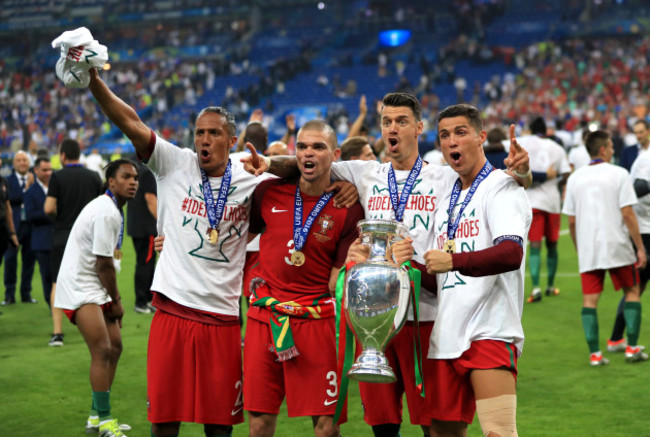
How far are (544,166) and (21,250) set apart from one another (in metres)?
7.73

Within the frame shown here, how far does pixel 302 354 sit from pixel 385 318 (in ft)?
3.46

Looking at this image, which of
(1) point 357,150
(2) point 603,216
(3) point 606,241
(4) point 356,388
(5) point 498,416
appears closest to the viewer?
(5) point 498,416

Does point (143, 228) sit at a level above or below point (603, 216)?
below

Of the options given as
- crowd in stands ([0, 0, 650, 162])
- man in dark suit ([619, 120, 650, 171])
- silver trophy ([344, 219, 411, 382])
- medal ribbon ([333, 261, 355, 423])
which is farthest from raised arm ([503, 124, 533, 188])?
crowd in stands ([0, 0, 650, 162])

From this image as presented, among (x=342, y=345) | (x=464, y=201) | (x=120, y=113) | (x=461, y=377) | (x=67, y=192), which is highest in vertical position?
(x=120, y=113)

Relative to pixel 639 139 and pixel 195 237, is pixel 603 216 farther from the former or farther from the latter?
pixel 195 237

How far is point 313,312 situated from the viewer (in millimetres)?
4734

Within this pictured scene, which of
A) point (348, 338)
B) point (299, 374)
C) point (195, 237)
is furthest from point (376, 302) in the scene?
point (195, 237)

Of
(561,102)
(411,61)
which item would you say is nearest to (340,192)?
(561,102)

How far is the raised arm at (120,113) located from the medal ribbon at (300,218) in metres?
0.92

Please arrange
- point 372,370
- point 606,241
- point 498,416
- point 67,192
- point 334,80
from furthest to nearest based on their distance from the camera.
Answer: point 334,80
point 67,192
point 606,241
point 498,416
point 372,370

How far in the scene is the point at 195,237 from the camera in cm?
495

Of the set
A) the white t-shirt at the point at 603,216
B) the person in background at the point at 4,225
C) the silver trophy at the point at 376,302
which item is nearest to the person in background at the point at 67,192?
the person in background at the point at 4,225

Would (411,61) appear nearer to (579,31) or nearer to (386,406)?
(579,31)
